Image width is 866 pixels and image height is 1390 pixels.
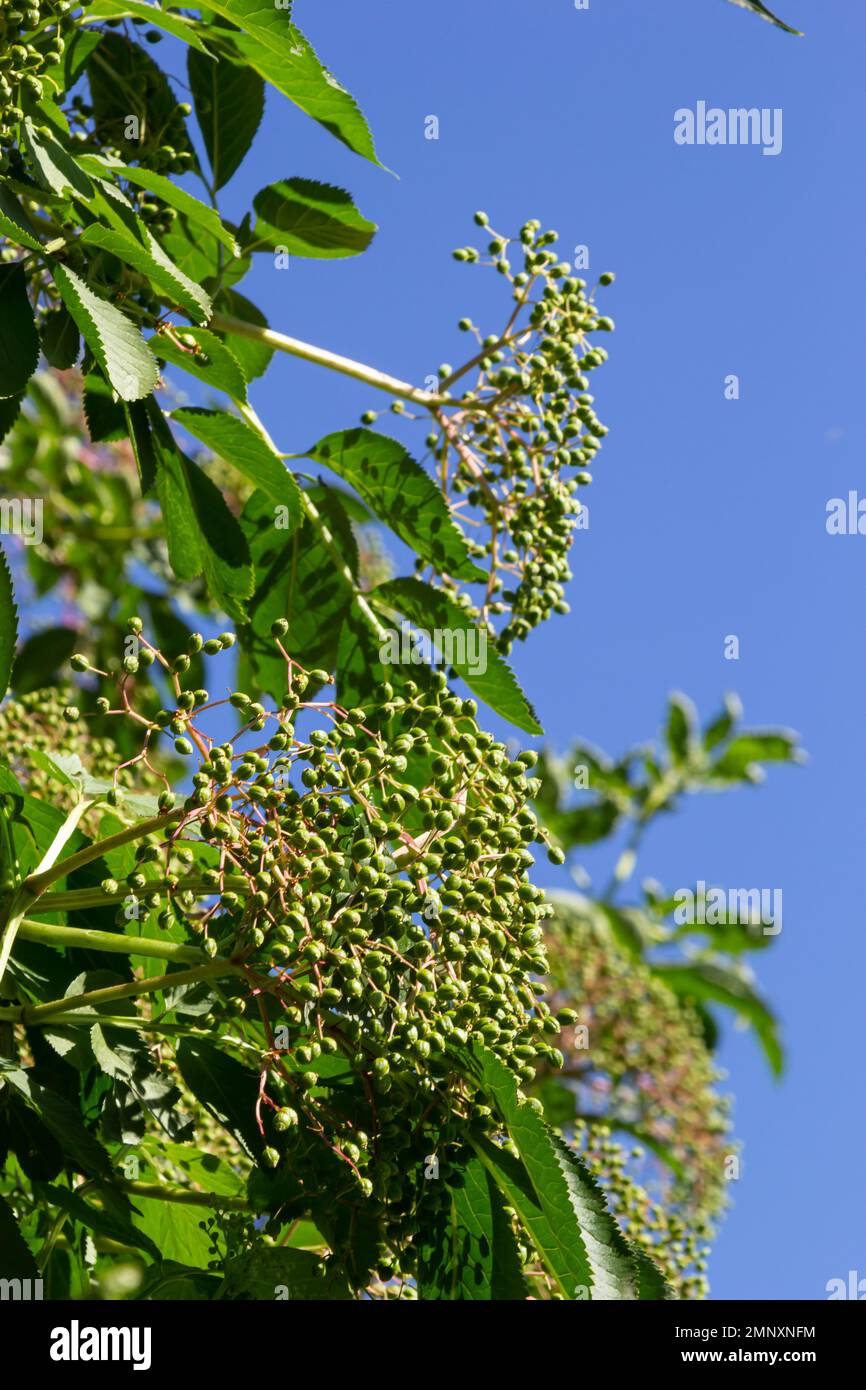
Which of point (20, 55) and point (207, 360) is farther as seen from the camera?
point (207, 360)

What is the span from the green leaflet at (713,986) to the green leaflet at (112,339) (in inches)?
224

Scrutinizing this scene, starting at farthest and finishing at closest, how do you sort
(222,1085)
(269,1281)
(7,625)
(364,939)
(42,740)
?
(42,740) → (7,625) → (222,1085) → (269,1281) → (364,939)

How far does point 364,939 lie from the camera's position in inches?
77.8

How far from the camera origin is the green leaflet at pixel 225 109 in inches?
119

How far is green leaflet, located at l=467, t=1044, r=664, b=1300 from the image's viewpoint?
203 cm

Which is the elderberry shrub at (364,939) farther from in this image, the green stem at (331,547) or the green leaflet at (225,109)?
the green leaflet at (225,109)

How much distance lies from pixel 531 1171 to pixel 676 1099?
4593 millimetres

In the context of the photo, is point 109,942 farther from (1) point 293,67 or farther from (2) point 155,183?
(1) point 293,67

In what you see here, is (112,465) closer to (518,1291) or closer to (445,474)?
(445,474)

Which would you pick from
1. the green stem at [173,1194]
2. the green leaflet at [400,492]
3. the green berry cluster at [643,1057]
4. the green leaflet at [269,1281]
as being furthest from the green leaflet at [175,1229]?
the green berry cluster at [643,1057]

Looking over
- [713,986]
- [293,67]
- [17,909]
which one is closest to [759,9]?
[293,67]

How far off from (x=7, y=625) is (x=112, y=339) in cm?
50

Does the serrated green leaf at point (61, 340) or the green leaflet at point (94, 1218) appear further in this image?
the serrated green leaf at point (61, 340)

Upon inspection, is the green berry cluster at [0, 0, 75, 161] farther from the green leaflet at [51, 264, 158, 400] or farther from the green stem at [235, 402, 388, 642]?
the green stem at [235, 402, 388, 642]
